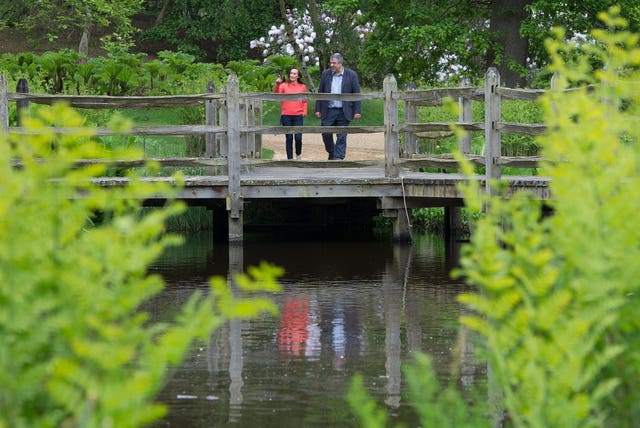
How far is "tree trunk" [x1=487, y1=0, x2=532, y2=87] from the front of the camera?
27.0 metres

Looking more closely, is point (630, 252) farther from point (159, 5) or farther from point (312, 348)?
point (159, 5)

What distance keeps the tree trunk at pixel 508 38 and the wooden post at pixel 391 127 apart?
10.9m

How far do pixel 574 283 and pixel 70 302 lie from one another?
4.82 feet

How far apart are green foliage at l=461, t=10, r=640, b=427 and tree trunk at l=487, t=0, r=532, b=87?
2296cm

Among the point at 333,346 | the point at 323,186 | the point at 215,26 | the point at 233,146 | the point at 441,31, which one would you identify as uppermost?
the point at 215,26

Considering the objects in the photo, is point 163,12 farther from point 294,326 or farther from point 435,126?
point 294,326

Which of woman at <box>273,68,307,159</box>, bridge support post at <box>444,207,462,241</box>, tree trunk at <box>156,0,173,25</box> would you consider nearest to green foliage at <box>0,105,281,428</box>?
bridge support post at <box>444,207,462,241</box>

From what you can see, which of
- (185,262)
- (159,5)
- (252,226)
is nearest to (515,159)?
(185,262)

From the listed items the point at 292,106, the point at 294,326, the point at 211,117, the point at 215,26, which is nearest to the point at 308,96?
the point at 211,117

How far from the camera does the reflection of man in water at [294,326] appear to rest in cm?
880

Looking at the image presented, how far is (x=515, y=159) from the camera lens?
14.5m

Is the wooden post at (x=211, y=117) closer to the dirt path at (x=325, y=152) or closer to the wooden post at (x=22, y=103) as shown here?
the wooden post at (x=22, y=103)

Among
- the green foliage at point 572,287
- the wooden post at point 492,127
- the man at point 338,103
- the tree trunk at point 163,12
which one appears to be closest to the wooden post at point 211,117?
the man at point 338,103

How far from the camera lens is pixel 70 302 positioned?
3371 mm
